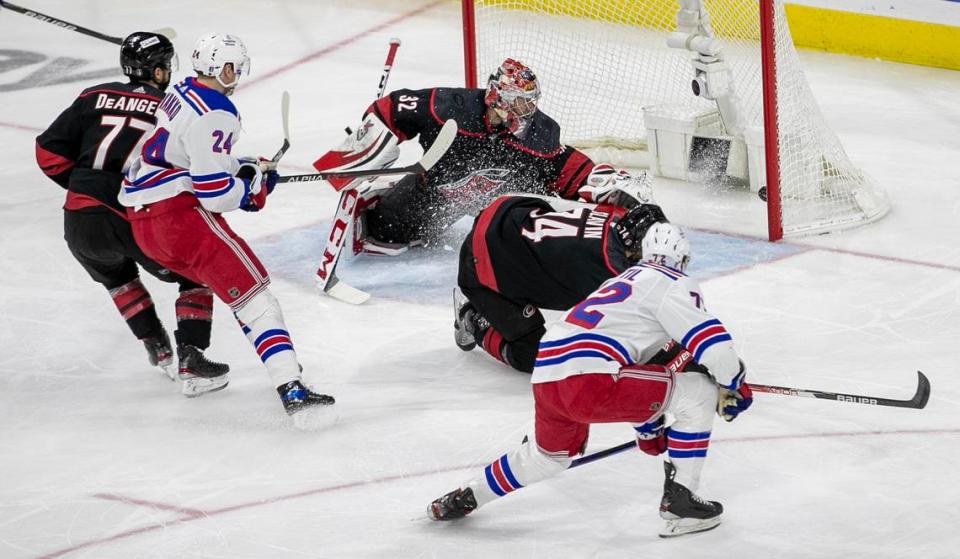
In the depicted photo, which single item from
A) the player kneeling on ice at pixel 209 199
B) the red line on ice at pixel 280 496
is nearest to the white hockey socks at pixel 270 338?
the player kneeling on ice at pixel 209 199

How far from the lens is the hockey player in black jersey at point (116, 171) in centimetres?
382

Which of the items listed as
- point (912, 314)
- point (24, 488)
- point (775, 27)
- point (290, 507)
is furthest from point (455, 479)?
point (775, 27)

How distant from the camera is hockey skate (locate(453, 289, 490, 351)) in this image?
13.2 ft

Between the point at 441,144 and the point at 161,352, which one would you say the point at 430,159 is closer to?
the point at 441,144

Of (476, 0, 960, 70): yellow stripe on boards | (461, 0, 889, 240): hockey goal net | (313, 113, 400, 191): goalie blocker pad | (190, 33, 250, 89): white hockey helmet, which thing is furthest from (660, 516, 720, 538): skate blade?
(476, 0, 960, 70): yellow stripe on boards

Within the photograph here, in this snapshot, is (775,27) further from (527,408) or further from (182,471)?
(182,471)

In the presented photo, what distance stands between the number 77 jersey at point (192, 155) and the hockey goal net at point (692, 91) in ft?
6.44

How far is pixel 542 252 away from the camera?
3635mm

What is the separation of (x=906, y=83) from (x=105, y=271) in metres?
4.29

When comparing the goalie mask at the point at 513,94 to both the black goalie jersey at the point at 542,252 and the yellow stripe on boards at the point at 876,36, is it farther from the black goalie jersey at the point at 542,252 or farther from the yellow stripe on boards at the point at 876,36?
the yellow stripe on boards at the point at 876,36

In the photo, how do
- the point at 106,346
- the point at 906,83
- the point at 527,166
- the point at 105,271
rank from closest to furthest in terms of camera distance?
the point at 105,271 < the point at 106,346 < the point at 527,166 < the point at 906,83

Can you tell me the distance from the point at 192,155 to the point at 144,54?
0.46 meters

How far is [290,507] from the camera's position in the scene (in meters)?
3.26

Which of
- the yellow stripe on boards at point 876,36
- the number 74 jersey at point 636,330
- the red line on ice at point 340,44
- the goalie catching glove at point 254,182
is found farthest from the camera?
the red line on ice at point 340,44
